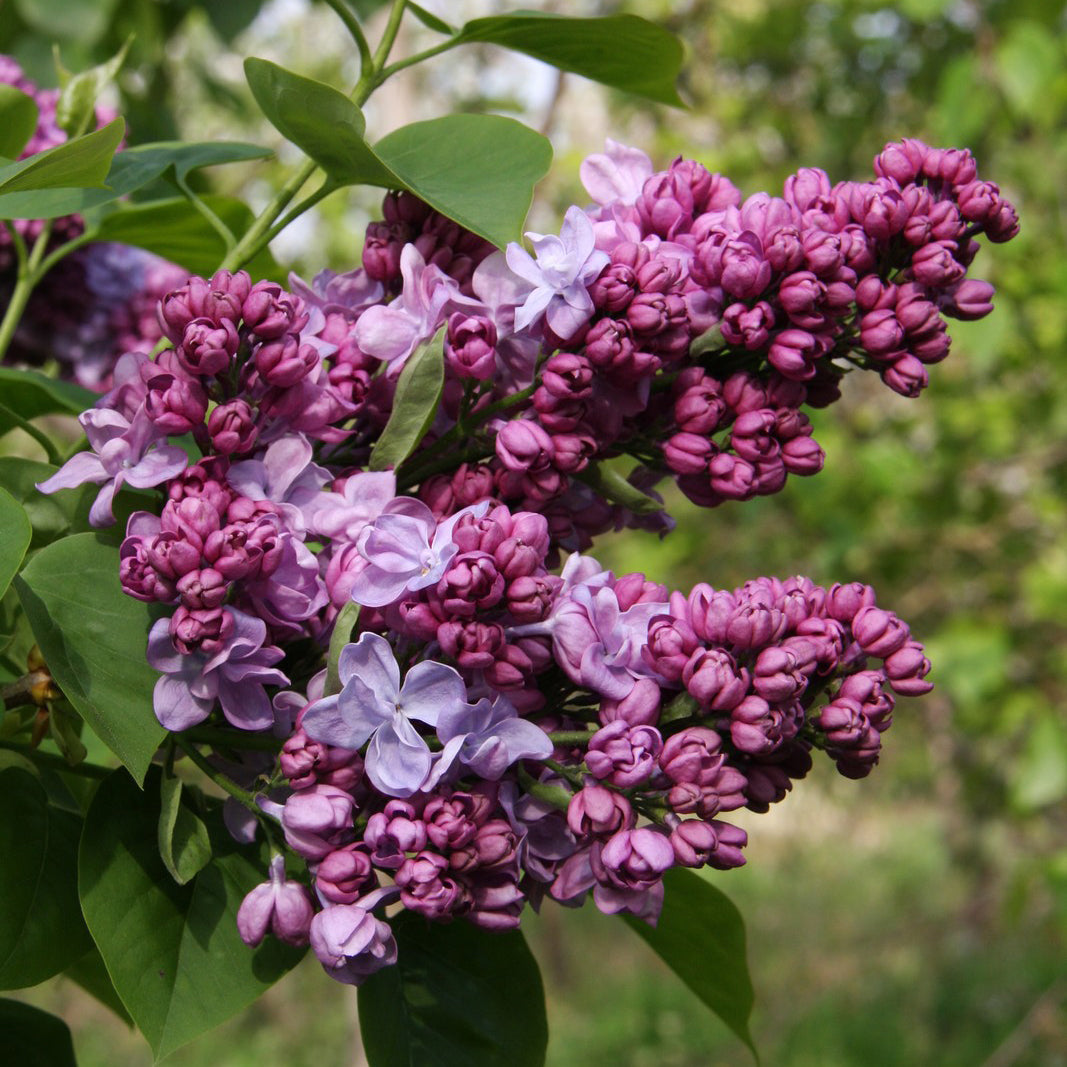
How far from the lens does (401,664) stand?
0.52m

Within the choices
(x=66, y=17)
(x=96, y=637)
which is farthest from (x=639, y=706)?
(x=66, y=17)

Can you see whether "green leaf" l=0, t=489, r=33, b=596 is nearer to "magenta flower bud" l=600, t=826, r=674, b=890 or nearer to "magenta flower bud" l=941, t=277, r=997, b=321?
"magenta flower bud" l=600, t=826, r=674, b=890

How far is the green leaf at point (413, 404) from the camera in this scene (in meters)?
0.53

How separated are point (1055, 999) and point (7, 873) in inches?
116

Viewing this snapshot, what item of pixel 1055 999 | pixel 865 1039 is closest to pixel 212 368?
pixel 1055 999

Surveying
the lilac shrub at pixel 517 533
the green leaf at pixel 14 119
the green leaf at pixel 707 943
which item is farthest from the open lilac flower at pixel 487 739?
the green leaf at pixel 14 119

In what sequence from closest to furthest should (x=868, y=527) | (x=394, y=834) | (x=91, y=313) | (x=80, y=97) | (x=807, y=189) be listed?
1. (x=394, y=834)
2. (x=807, y=189)
3. (x=80, y=97)
4. (x=91, y=313)
5. (x=868, y=527)

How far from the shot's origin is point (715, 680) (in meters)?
0.48

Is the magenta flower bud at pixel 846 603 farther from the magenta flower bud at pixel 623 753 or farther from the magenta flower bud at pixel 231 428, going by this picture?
the magenta flower bud at pixel 231 428

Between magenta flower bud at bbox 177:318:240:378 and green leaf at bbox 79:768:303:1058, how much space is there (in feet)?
0.59

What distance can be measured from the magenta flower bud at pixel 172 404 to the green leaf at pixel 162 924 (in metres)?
0.16

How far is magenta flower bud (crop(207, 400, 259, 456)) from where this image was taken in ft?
1.68

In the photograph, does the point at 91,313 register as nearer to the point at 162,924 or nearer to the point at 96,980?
the point at 96,980

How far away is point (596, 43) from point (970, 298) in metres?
0.26
